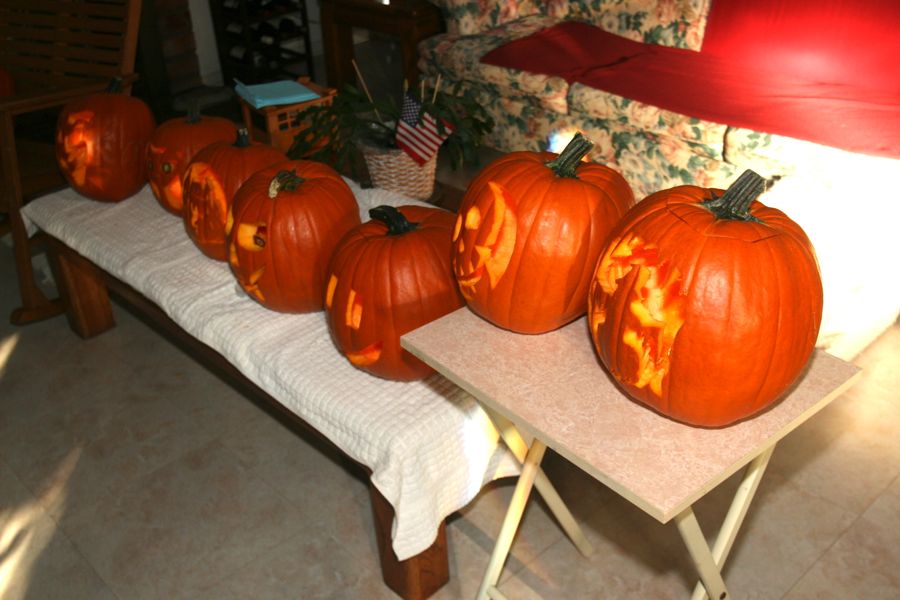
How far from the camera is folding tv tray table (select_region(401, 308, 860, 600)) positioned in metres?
0.99

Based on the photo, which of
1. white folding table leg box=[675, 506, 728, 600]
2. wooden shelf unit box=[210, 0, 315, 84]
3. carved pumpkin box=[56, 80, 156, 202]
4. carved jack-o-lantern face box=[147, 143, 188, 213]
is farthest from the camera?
wooden shelf unit box=[210, 0, 315, 84]

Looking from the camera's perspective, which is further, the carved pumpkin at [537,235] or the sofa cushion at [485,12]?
the sofa cushion at [485,12]

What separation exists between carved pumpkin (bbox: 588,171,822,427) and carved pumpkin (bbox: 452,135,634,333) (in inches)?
4.4

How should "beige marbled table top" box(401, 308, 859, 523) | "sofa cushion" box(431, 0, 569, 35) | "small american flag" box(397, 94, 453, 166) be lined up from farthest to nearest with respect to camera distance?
"sofa cushion" box(431, 0, 569, 35)
"small american flag" box(397, 94, 453, 166)
"beige marbled table top" box(401, 308, 859, 523)

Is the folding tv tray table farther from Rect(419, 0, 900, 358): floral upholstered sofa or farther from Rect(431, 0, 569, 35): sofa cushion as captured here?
Rect(431, 0, 569, 35): sofa cushion

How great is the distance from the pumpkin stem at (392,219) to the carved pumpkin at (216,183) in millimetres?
422

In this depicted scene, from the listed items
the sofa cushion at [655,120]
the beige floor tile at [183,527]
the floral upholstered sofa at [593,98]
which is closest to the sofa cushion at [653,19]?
the floral upholstered sofa at [593,98]

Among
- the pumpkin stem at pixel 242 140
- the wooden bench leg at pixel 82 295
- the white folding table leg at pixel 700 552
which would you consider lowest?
the wooden bench leg at pixel 82 295

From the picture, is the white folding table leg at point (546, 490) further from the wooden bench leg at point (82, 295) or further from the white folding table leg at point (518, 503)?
the wooden bench leg at point (82, 295)

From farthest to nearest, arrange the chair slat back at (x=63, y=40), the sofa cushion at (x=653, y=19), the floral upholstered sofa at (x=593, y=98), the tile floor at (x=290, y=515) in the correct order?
the sofa cushion at (x=653, y=19) < the floral upholstered sofa at (x=593, y=98) < the chair slat back at (x=63, y=40) < the tile floor at (x=290, y=515)

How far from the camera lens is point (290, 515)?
5.89 feet

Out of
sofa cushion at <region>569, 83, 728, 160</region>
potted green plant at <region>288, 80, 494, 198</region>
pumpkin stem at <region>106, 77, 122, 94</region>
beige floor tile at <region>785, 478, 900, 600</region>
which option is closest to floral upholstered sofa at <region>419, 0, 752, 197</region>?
sofa cushion at <region>569, 83, 728, 160</region>

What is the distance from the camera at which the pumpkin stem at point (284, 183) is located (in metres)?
1.53

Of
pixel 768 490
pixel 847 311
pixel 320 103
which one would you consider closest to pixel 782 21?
pixel 847 311
